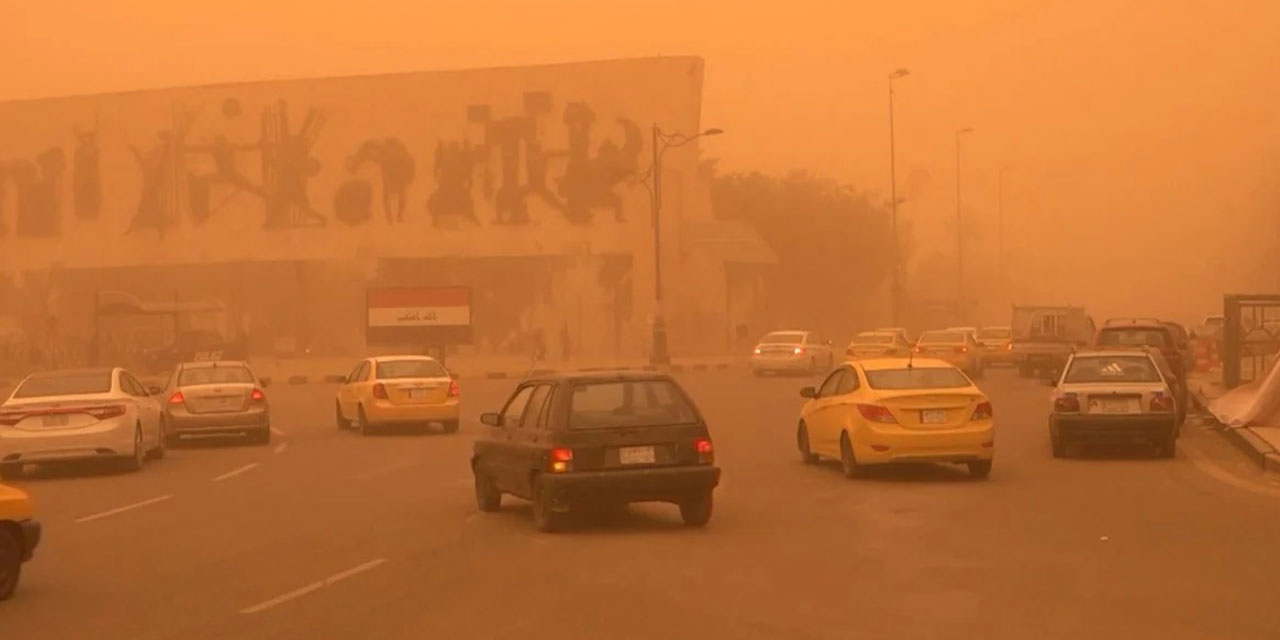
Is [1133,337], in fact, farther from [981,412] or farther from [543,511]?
[543,511]

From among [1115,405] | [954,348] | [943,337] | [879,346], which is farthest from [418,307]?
[1115,405]

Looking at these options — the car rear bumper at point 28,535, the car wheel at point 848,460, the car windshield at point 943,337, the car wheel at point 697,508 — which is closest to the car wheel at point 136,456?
the car wheel at point 848,460

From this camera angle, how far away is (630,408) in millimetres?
16219

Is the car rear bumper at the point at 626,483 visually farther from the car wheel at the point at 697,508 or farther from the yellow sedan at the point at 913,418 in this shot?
the yellow sedan at the point at 913,418

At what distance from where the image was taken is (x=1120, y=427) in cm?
2359

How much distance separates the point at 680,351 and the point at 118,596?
79166mm

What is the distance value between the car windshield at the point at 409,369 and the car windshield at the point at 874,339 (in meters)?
23.5

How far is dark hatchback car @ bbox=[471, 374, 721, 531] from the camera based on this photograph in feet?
51.8

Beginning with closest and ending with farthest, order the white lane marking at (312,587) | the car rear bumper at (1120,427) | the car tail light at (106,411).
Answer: the white lane marking at (312,587)
the car rear bumper at (1120,427)
the car tail light at (106,411)

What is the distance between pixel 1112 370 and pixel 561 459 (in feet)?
36.7

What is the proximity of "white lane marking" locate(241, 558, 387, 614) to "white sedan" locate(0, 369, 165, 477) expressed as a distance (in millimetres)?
10560

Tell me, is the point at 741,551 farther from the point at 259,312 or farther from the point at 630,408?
the point at 259,312

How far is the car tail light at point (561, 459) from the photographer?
1577 centimetres

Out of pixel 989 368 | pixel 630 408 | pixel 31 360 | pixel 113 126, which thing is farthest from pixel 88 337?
pixel 630 408
